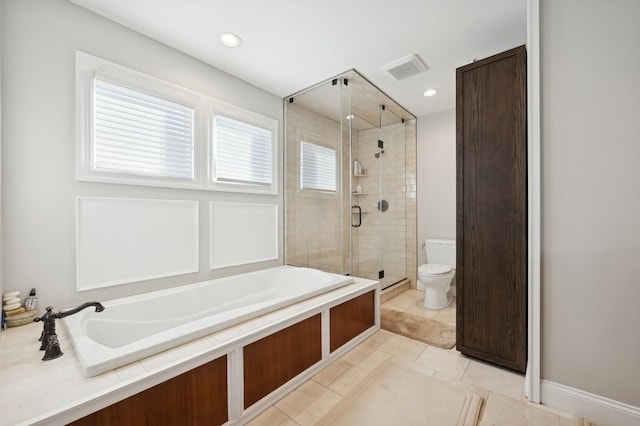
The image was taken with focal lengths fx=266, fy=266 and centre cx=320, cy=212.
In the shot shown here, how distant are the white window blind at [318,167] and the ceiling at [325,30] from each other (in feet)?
2.98

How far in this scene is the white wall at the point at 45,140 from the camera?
5.22ft

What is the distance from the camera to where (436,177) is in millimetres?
3719

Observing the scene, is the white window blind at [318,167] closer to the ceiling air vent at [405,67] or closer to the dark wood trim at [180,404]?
the ceiling air vent at [405,67]

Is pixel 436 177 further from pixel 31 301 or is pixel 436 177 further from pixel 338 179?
pixel 31 301

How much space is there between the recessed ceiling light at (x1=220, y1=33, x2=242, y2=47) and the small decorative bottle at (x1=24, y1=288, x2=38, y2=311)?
219 centimetres

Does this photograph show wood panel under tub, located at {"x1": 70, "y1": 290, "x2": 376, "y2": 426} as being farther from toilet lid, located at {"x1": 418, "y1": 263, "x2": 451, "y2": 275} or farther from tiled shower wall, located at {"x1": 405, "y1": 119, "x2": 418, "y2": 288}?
tiled shower wall, located at {"x1": 405, "y1": 119, "x2": 418, "y2": 288}

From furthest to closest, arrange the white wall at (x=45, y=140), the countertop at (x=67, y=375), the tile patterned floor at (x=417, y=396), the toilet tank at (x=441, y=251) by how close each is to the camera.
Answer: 1. the toilet tank at (x=441, y=251)
2. the white wall at (x=45, y=140)
3. the tile patterned floor at (x=417, y=396)
4. the countertop at (x=67, y=375)

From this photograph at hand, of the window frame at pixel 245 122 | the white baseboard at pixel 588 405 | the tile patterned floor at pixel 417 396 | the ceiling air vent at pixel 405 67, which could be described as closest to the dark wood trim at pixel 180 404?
the tile patterned floor at pixel 417 396

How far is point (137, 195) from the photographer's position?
207 cm

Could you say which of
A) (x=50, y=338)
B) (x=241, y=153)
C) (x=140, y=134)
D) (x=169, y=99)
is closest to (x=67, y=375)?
(x=50, y=338)

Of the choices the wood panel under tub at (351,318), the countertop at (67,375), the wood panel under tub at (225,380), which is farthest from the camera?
the wood panel under tub at (351,318)

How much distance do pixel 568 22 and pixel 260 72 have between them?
2.33m

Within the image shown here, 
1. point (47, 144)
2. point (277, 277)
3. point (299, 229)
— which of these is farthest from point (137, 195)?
point (299, 229)

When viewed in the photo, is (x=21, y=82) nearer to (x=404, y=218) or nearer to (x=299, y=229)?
(x=299, y=229)
